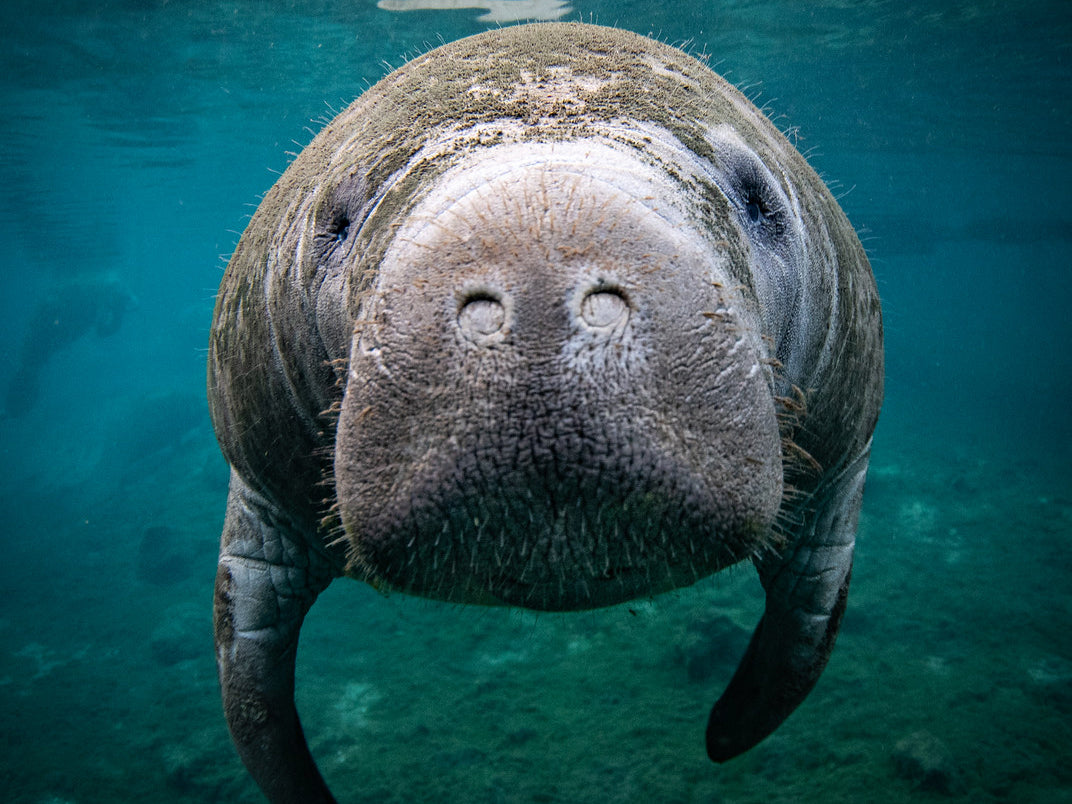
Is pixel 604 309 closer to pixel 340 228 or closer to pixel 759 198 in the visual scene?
pixel 759 198

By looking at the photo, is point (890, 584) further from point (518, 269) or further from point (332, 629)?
point (518, 269)

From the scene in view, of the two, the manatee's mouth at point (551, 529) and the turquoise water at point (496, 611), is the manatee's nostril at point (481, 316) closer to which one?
the manatee's mouth at point (551, 529)

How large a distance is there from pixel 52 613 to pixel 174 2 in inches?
502

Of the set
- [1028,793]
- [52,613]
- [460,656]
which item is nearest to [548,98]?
[1028,793]

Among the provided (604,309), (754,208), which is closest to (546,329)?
(604,309)

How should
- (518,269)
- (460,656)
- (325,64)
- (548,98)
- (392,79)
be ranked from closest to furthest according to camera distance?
1. (518,269)
2. (548,98)
3. (392,79)
4. (460,656)
5. (325,64)

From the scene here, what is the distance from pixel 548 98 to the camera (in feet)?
5.53

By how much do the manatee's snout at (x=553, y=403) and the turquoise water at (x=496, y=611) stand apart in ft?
4.32

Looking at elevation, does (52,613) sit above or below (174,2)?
below

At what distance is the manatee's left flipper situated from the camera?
9.41 feet

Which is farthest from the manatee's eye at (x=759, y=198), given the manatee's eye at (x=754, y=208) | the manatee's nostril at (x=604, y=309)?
the manatee's nostril at (x=604, y=309)

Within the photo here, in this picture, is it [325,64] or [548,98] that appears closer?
[548,98]

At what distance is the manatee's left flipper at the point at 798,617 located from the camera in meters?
2.87

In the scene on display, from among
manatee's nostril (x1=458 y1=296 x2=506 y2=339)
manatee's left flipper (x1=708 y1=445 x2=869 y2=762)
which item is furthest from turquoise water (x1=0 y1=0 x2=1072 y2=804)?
manatee's nostril (x1=458 y1=296 x2=506 y2=339)
